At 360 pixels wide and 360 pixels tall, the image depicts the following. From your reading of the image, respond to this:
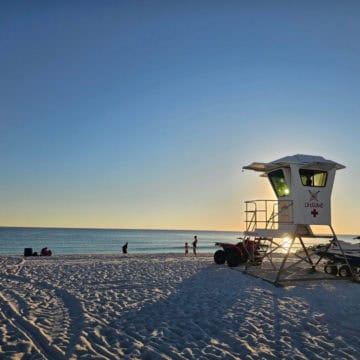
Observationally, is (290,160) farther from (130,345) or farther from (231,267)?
(130,345)

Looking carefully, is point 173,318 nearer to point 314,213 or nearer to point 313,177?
point 314,213

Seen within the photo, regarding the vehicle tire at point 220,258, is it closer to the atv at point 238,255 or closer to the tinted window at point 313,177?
the atv at point 238,255

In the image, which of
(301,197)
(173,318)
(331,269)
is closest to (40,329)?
(173,318)

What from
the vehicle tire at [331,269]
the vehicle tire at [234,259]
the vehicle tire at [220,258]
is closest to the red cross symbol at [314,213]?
the vehicle tire at [331,269]

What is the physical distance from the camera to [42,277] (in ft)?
44.0

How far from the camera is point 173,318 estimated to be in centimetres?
792

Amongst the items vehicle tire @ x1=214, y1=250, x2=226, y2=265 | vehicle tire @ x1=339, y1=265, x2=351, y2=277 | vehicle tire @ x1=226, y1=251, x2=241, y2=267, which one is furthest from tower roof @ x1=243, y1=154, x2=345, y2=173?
vehicle tire @ x1=214, y1=250, x2=226, y2=265

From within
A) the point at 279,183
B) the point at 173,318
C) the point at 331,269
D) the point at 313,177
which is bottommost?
the point at 331,269

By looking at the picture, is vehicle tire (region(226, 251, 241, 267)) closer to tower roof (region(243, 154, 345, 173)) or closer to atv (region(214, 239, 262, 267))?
atv (region(214, 239, 262, 267))

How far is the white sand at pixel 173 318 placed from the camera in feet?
19.7

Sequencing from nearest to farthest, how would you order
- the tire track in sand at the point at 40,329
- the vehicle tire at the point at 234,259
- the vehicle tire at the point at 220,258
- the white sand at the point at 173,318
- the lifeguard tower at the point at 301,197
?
the tire track in sand at the point at 40,329 < the white sand at the point at 173,318 < the lifeguard tower at the point at 301,197 < the vehicle tire at the point at 234,259 < the vehicle tire at the point at 220,258

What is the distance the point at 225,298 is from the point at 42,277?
783cm

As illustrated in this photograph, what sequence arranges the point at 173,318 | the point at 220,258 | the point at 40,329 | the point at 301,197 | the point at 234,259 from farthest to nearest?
the point at 220,258 < the point at 234,259 < the point at 301,197 < the point at 173,318 < the point at 40,329

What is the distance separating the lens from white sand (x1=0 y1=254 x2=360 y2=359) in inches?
236
